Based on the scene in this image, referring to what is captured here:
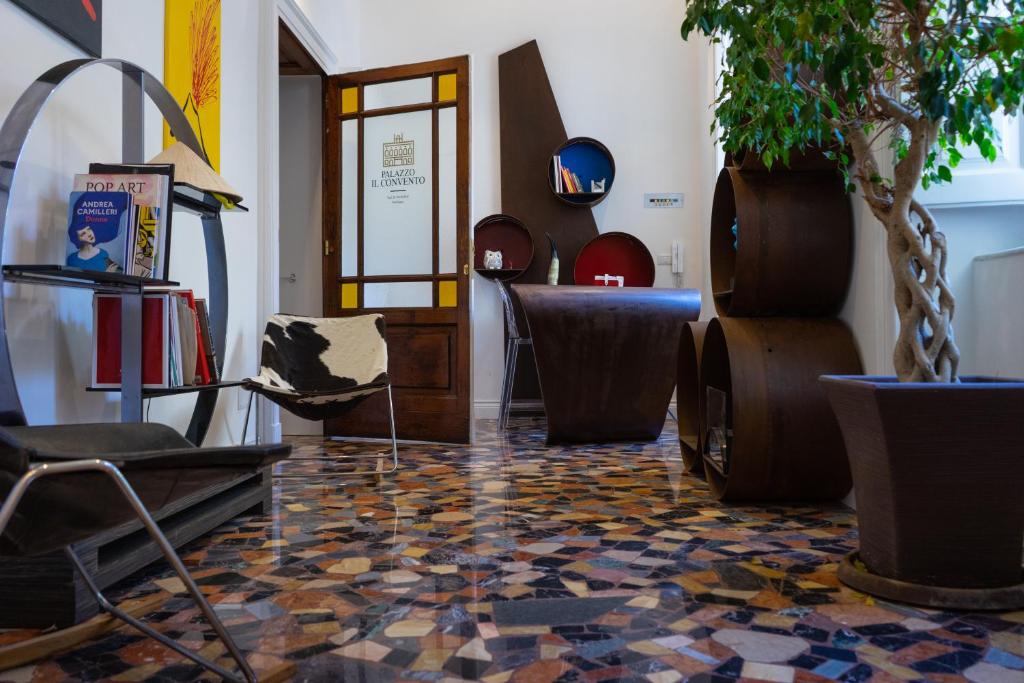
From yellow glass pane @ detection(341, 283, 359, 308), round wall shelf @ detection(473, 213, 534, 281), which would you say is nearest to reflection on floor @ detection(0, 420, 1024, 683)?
yellow glass pane @ detection(341, 283, 359, 308)

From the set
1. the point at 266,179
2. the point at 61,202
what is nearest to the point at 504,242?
the point at 266,179

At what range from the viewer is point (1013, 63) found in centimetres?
152

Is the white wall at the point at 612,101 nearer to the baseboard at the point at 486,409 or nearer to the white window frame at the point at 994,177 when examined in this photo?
the baseboard at the point at 486,409

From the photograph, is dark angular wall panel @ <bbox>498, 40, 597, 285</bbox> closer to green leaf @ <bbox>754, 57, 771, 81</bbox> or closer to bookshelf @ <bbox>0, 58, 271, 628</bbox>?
bookshelf @ <bbox>0, 58, 271, 628</bbox>

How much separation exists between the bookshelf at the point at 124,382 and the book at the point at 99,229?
0.08 m

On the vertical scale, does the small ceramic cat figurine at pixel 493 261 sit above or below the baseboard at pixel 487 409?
above

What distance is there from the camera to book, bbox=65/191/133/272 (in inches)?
89.0

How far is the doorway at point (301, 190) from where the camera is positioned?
5305 millimetres

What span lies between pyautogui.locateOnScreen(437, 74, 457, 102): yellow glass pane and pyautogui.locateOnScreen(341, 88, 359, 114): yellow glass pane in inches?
22.7

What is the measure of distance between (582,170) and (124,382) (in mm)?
4380

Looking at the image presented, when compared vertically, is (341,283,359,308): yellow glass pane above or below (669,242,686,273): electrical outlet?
below

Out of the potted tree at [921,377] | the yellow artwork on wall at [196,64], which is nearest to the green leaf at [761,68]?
the potted tree at [921,377]

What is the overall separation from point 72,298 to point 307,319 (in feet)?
4.98

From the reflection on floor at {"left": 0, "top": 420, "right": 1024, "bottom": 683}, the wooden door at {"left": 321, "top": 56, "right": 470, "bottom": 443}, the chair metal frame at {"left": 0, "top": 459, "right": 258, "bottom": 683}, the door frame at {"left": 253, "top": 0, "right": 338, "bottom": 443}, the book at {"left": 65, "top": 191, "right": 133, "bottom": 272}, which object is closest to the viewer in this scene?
the chair metal frame at {"left": 0, "top": 459, "right": 258, "bottom": 683}
